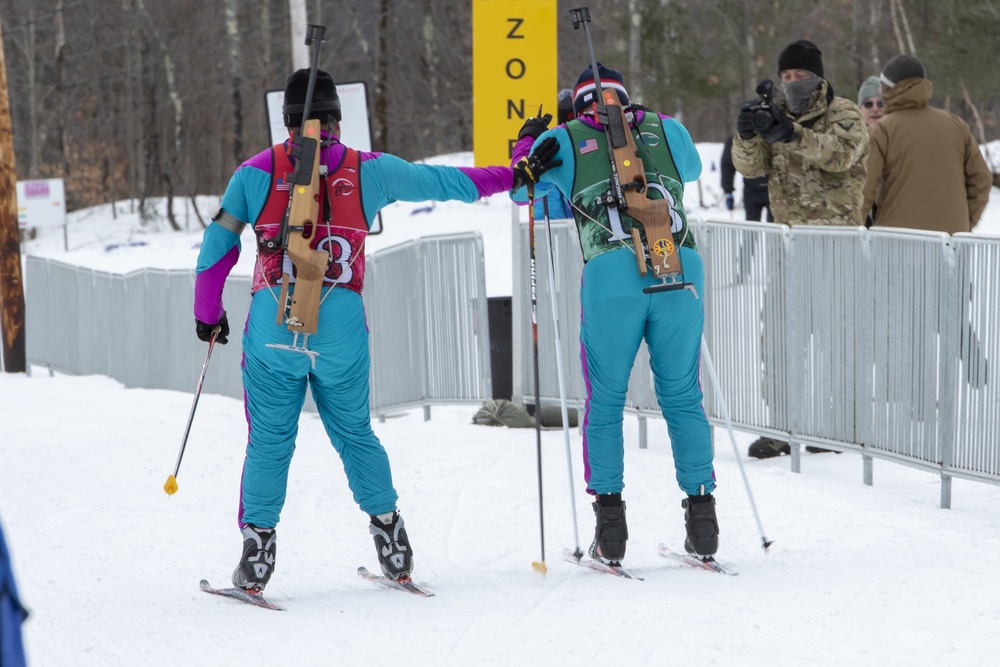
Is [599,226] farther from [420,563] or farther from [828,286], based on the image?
[828,286]

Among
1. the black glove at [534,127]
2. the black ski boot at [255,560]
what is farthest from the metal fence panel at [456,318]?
the black ski boot at [255,560]

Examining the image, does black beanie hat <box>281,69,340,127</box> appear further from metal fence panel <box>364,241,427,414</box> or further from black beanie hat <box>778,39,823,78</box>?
metal fence panel <box>364,241,427,414</box>

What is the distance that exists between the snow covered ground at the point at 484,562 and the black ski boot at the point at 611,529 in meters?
0.12

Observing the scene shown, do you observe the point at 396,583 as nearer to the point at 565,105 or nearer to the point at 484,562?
the point at 484,562

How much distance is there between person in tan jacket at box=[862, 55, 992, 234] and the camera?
7.04 m

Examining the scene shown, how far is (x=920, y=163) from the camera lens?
7.02 m

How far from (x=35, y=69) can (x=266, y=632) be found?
118 feet

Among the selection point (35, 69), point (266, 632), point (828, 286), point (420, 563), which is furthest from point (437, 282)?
point (35, 69)

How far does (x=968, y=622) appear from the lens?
13.8ft

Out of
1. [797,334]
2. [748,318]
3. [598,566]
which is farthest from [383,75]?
[598,566]

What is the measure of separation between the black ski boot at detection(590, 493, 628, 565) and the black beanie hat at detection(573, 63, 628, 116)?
1491mm

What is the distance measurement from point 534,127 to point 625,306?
86 cm

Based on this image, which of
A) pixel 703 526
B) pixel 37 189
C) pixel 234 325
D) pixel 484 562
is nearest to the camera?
pixel 703 526

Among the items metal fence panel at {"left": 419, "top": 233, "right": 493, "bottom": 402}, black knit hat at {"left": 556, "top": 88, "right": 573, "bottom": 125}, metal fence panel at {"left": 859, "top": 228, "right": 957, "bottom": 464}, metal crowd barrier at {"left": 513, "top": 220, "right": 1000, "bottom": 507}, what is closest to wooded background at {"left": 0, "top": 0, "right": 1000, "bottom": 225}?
black knit hat at {"left": 556, "top": 88, "right": 573, "bottom": 125}
